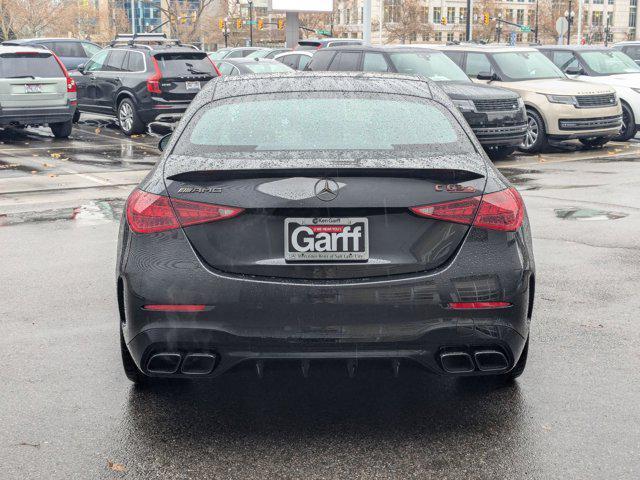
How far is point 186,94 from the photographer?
1923cm

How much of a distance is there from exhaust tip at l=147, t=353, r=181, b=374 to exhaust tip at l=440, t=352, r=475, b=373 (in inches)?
44.5

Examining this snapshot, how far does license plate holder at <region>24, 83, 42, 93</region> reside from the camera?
1791 cm

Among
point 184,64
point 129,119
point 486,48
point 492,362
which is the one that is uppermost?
point 486,48

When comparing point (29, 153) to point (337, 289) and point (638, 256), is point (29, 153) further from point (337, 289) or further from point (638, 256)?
point (337, 289)

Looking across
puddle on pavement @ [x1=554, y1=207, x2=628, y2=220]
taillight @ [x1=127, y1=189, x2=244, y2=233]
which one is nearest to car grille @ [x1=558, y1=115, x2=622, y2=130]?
puddle on pavement @ [x1=554, y1=207, x2=628, y2=220]

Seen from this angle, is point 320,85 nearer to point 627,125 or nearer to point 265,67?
point 627,125

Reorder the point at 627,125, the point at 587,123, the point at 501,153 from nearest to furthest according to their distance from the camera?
the point at 501,153 < the point at 587,123 < the point at 627,125

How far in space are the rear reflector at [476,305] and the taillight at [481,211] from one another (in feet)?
1.05

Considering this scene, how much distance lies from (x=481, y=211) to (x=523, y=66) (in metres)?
14.8

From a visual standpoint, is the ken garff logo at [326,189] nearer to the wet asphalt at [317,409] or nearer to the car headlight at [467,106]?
the wet asphalt at [317,409]

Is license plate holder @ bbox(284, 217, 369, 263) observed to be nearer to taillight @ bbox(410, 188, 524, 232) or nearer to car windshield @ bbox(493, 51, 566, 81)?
taillight @ bbox(410, 188, 524, 232)

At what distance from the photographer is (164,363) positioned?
4.16m

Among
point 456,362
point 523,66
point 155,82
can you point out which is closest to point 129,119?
point 155,82

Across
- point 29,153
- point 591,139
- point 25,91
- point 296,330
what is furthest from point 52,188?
point 591,139
